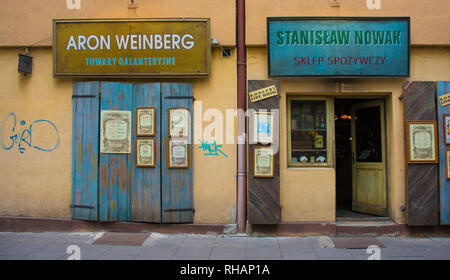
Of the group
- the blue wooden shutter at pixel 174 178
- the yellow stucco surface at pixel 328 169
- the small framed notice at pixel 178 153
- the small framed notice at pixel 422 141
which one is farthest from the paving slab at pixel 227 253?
the small framed notice at pixel 422 141

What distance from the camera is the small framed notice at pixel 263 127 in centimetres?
572

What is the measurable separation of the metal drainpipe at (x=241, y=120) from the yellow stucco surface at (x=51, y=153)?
0.38ft

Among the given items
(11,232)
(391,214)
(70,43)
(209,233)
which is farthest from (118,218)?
(391,214)

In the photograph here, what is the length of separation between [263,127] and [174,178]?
188 cm

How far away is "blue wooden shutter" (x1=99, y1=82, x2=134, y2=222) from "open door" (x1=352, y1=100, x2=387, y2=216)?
4.80 meters

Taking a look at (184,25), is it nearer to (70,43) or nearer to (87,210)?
(70,43)

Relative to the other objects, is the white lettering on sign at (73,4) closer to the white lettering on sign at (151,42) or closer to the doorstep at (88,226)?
the white lettering on sign at (151,42)

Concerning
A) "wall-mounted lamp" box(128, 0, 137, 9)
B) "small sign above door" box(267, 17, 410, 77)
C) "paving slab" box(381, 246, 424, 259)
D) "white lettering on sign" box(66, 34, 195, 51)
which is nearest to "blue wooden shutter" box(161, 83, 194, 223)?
"white lettering on sign" box(66, 34, 195, 51)

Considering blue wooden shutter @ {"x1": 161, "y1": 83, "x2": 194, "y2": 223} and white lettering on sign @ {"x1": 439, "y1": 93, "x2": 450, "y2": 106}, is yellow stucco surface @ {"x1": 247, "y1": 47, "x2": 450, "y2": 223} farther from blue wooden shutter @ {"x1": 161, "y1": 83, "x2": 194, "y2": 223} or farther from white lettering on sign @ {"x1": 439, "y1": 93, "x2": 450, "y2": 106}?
blue wooden shutter @ {"x1": 161, "y1": 83, "x2": 194, "y2": 223}

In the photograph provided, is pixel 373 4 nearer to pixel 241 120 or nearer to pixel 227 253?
pixel 241 120

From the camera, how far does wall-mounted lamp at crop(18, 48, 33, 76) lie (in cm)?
591

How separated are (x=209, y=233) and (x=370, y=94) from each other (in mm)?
4007

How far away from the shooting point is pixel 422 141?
18.6 ft

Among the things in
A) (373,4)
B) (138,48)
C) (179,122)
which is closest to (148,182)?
(179,122)
